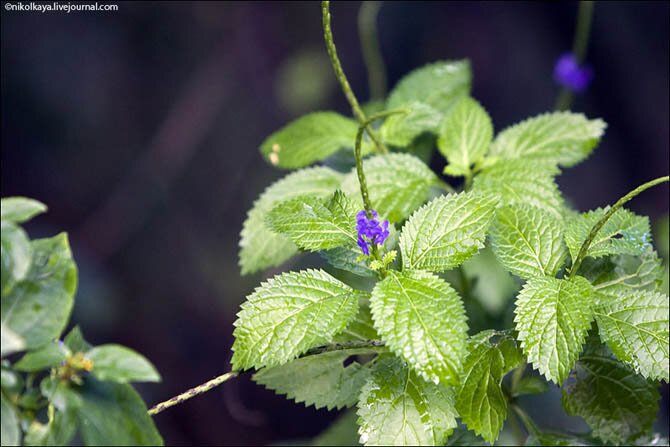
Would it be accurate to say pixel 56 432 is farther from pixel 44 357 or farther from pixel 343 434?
pixel 343 434

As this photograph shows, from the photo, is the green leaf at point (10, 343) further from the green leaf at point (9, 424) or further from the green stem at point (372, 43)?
the green stem at point (372, 43)

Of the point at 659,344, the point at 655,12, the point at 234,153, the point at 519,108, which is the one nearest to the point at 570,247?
the point at 659,344

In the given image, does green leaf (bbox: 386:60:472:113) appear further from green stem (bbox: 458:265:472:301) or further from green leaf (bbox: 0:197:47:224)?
green leaf (bbox: 0:197:47:224)

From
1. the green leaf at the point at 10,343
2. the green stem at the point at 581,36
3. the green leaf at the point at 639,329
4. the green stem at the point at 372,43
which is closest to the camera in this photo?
the green leaf at the point at 10,343

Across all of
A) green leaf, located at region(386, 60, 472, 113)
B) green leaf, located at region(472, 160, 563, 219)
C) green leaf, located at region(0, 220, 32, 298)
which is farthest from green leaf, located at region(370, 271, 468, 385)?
green leaf, located at region(386, 60, 472, 113)

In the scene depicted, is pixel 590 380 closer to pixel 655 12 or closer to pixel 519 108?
pixel 655 12

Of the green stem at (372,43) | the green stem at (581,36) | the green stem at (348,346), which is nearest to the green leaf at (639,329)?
A: the green stem at (348,346)

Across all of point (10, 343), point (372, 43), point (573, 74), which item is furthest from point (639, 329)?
point (372, 43)
